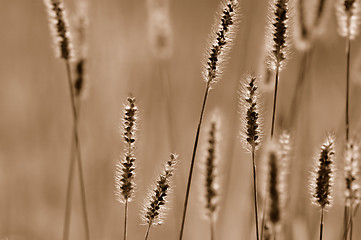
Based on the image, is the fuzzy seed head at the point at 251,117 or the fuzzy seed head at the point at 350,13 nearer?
the fuzzy seed head at the point at 251,117

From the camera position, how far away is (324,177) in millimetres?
1144

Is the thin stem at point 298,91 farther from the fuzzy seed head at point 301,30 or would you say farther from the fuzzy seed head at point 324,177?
the fuzzy seed head at point 324,177

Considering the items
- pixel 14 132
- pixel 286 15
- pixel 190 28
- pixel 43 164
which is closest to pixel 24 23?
pixel 14 132

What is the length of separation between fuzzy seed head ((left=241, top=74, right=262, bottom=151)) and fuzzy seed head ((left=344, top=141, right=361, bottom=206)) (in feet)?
0.80

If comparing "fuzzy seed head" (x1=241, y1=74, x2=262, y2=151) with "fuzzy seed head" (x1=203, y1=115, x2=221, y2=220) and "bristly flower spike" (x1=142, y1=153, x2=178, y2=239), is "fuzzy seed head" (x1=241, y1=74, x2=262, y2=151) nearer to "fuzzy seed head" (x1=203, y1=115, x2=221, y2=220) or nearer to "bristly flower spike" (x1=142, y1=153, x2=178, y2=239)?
"fuzzy seed head" (x1=203, y1=115, x2=221, y2=220)

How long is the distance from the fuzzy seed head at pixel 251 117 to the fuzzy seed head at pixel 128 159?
0.96 ft

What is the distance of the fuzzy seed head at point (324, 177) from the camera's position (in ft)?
3.73

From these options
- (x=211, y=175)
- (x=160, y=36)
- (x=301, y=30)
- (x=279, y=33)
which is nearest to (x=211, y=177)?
(x=211, y=175)

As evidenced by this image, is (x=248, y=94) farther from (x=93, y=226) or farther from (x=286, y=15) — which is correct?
(x=93, y=226)

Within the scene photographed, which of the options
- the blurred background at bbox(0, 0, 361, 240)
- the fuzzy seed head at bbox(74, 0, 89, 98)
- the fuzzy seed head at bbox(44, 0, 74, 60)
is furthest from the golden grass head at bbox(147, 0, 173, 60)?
the fuzzy seed head at bbox(44, 0, 74, 60)

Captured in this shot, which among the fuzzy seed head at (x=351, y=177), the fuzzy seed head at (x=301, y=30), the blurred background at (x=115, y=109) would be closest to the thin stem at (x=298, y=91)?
the fuzzy seed head at (x=301, y=30)

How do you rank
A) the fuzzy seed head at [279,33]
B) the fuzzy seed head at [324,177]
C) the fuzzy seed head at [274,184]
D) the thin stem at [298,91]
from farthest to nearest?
the thin stem at [298,91] < the fuzzy seed head at [279,33] < the fuzzy seed head at [324,177] < the fuzzy seed head at [274,184]

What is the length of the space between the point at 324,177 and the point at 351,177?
88 mm


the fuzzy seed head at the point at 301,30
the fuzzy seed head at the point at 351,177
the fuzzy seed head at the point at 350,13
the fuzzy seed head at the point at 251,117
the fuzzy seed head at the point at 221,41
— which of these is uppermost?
the fuzzy seed head at the point at 301,30
